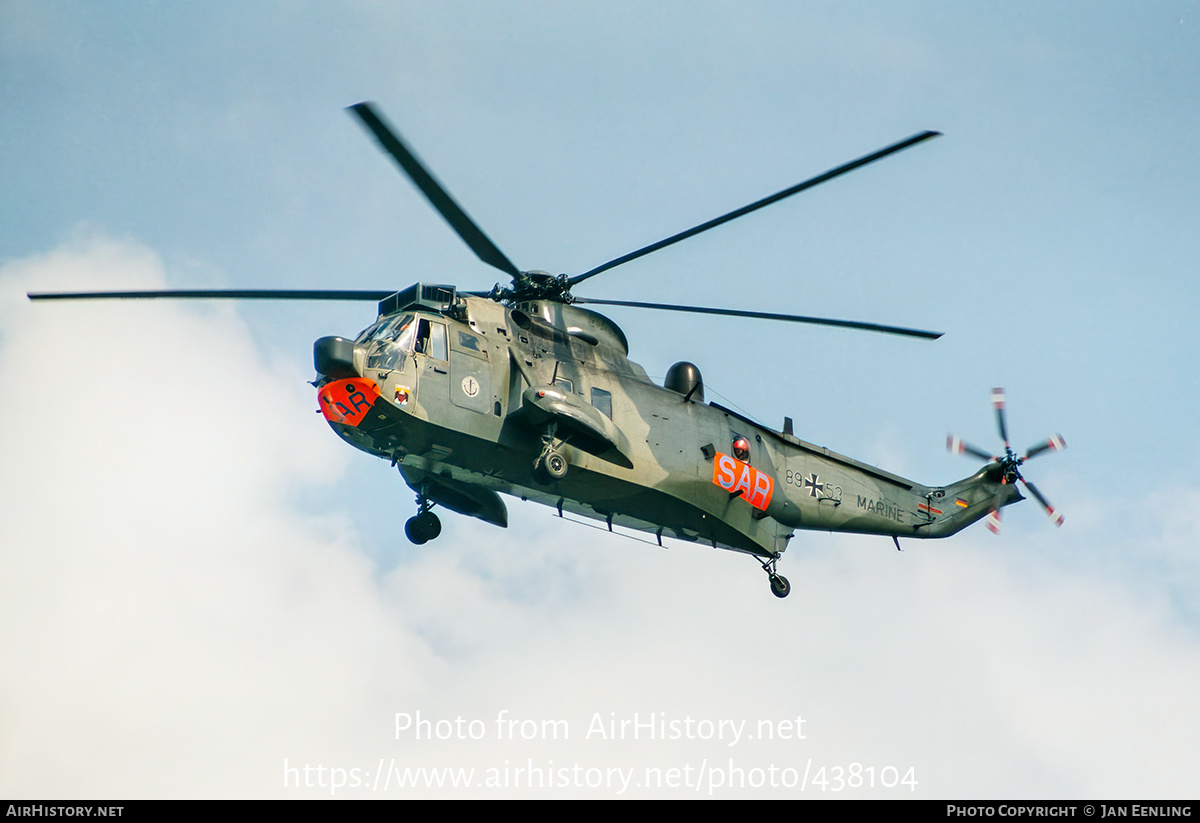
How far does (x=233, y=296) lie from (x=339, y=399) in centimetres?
279

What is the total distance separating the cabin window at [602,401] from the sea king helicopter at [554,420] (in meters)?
0.03

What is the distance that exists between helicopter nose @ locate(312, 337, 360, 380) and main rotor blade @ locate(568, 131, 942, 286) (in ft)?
17.3

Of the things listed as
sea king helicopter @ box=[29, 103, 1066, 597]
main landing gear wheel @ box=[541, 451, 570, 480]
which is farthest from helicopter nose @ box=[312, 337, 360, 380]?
main landing gear wheel @ box=[541, 451, 570, 480]

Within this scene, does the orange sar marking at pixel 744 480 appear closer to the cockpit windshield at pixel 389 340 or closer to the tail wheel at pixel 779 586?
the tail wheel at pixel 779 586

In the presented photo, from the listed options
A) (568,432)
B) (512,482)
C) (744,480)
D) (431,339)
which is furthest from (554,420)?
(744,480)

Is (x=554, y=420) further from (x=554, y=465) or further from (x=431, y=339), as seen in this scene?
(x=431, y=339)

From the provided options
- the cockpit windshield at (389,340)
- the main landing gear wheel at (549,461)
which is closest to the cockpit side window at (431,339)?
the cockpit windshield at (389,340)

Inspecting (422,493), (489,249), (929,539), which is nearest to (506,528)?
(422,493)

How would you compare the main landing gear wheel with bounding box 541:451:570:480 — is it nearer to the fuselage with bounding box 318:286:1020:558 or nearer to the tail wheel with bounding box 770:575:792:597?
the fuselage with bounding box 318:286:1020:558
